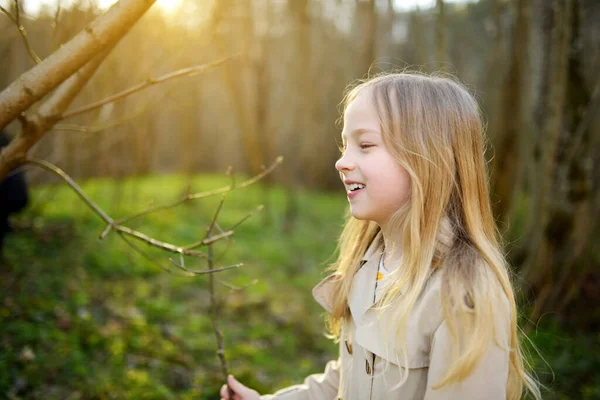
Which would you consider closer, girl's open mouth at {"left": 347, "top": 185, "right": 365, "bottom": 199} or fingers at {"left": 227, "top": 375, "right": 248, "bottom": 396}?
girl's open mouth at {"left": 347, "top": 185, "right": 365, "bottom": 199}

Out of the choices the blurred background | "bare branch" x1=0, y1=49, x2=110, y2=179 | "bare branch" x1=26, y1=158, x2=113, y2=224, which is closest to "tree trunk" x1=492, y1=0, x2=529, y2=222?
the blurred background

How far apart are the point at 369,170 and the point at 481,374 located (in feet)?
2.04

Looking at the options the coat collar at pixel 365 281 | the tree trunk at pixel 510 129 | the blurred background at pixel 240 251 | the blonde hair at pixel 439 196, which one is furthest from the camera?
the tree trunk at pixel 510 129

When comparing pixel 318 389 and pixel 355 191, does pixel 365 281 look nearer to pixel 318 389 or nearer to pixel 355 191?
pixel 355 191

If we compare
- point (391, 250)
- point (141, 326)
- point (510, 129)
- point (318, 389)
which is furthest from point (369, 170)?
point (510, 129)

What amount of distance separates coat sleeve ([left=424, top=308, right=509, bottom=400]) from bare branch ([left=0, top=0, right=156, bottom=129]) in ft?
4.18

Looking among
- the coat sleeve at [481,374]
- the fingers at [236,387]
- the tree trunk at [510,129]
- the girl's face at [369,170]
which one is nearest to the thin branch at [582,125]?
the tree trunk at [510,129]

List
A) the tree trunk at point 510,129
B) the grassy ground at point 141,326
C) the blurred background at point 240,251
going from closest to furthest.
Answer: the grassy ground at point 141,326, the blurred background at point 240,251, the tree trunk at point 510,129

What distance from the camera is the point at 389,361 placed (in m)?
1.39

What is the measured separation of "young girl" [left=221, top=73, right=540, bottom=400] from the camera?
49.5 inches

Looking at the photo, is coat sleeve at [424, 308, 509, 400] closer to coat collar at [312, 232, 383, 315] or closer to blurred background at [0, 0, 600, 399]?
coat collar at [312, 232, 383, 315]

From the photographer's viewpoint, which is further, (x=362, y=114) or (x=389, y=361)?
(x=362, y=114)

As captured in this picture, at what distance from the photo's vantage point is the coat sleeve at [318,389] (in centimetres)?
171

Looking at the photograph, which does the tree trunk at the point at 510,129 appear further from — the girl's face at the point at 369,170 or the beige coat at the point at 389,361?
the girl's face at the point at 369,170
